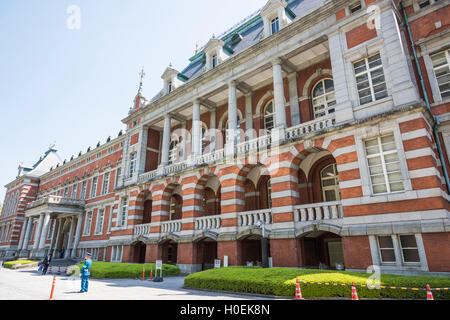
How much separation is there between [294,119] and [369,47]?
234 inches

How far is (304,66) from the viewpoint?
749 inches

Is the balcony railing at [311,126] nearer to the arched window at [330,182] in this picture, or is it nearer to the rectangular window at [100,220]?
the arched window at [330,182]

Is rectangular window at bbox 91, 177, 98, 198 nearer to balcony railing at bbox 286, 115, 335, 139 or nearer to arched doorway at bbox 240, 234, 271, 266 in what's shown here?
arched doorway at bbox 240, 234, 271, 266

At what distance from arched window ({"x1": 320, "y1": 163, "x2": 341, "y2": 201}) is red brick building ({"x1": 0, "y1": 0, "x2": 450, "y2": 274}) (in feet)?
0.24

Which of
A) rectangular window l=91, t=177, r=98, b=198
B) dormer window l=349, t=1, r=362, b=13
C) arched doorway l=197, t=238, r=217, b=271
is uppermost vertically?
dormer window l=349, t=1, r=362, b=13

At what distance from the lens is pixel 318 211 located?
13953 mm

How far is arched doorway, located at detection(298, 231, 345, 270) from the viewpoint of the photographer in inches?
608

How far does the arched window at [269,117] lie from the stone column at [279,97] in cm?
328

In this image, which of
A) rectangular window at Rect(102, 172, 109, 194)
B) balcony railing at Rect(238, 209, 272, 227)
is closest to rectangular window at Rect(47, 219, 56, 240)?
rectangular window at Rect(102, 172, 109, 194)

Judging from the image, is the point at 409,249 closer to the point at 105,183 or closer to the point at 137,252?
the point at 137,252

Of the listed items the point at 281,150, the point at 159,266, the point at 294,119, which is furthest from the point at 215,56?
the point at 159,266

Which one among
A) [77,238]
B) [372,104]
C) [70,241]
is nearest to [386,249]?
[372,104]

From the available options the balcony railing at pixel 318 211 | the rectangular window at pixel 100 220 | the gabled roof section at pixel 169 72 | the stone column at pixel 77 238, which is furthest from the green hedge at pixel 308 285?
the stone column at pixel 77 238
